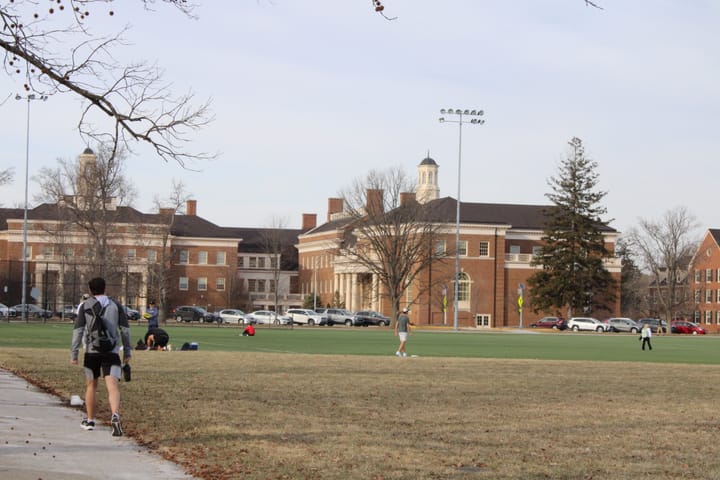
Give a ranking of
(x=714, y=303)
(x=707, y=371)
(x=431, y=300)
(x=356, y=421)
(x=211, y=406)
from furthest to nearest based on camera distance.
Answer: (x=714, y=303)
(x=431, y=300)
(x=707, y=371)
(x=211, y=406)
(x=356, y=421)

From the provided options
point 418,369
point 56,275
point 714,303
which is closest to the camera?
point 418,369

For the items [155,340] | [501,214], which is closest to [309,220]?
[501,214]

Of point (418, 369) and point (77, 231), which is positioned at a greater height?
point (77, 231)

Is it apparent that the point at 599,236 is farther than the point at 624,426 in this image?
Yes

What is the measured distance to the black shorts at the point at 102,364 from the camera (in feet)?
46.4

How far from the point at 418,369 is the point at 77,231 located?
256ft

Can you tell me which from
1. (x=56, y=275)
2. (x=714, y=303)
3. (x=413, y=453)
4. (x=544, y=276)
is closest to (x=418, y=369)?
(x=413, y=453)

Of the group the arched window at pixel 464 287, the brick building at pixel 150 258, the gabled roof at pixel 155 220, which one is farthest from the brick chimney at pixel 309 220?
the arched window at pixel 464 287

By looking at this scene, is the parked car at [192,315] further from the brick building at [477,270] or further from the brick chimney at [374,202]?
the brick chimney at [374,202]

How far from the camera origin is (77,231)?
10256 cm

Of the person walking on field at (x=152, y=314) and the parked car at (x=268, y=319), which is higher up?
the person walking on field at (x=152, y=314)

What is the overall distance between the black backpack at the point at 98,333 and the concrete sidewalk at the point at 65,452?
1095 millimetres

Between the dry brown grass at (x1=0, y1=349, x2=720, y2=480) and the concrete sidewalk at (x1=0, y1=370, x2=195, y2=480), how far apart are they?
390mm

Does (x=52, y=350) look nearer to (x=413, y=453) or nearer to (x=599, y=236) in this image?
(x=413, y=453)
